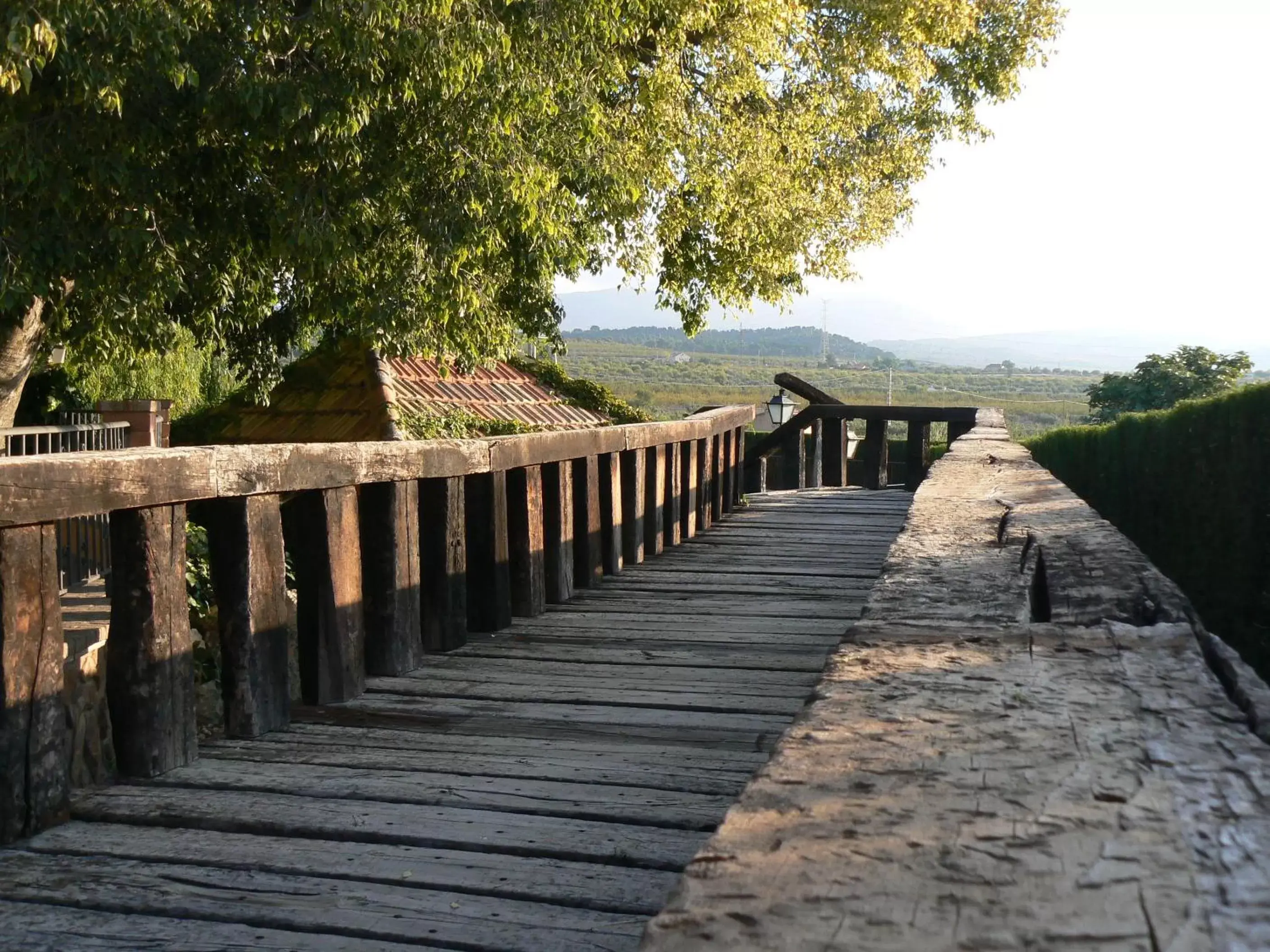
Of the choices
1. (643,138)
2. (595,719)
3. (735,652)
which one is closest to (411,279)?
(643,138)

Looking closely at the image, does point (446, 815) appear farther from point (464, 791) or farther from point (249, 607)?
point (249, 607)

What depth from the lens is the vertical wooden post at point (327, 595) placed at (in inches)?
147

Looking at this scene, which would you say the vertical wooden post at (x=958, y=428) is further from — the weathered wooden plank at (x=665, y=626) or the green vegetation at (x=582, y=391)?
the weathered wooden plank at (x=665, y=626)

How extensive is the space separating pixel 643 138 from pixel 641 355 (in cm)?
18251

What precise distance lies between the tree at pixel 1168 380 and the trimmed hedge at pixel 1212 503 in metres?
29.3

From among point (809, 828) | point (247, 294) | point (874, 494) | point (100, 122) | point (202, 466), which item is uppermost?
point (100, 122)

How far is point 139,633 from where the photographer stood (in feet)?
Result: 9.77

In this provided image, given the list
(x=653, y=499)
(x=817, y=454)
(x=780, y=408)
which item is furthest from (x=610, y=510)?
(x=780, y=408)

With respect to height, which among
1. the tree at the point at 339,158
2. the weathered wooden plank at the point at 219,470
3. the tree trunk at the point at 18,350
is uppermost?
the tree at the point at 339,158

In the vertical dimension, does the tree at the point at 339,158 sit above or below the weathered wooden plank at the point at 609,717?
above

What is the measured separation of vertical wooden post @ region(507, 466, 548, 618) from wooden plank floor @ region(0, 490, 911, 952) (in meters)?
0.51

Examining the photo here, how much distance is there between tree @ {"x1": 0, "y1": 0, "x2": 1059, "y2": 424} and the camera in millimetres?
8961

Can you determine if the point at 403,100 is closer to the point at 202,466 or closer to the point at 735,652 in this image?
the point at 735,652

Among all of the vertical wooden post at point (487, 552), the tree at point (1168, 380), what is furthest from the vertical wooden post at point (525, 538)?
the tree at point (1168, 380)
